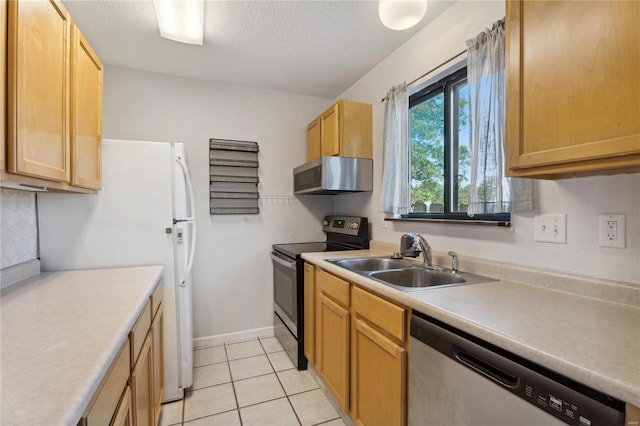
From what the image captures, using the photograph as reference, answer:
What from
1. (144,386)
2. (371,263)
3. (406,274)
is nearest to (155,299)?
(144,386)

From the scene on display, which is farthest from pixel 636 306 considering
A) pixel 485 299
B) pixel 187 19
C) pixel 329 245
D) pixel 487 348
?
pixel 187 19

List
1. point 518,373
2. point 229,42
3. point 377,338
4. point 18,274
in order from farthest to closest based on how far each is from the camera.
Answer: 1. point 229,42
2. point 18,274
3. point 377,338
4. point 518,373

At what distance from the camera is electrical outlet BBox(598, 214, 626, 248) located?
3.52 feet

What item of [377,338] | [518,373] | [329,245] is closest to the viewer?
[518,373]

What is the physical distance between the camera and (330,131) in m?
2.64

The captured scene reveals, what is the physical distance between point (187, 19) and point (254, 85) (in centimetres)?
111

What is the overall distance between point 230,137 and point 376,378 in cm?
242

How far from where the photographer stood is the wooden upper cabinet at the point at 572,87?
0.82 metres

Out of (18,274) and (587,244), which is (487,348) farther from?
(18,274)

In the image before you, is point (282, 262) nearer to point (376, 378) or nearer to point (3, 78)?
point (376, 378)

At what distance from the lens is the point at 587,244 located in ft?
3.85

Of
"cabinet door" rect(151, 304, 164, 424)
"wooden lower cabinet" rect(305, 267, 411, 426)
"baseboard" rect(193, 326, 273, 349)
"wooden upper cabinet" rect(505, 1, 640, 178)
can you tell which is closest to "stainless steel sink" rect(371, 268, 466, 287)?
"wooden lower cabinet" rect(305, 267, 411, 426)

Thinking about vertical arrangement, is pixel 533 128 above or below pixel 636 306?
above

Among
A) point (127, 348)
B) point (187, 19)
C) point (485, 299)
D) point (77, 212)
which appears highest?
point (187, 19)
